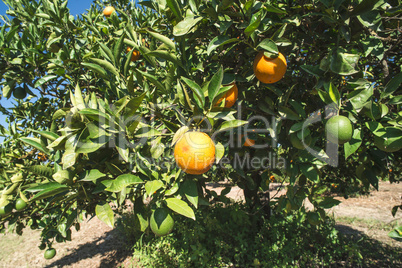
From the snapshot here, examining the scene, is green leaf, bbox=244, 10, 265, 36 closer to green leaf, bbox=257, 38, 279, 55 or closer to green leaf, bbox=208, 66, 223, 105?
green leaf, bbox=257, 38, 279, 55

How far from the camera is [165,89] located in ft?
3.85

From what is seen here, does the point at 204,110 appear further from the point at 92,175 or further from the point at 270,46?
the point at 92,175

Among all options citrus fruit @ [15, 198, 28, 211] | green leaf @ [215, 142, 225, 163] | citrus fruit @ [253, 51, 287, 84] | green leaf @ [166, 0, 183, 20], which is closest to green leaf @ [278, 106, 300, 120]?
citrus fruit @ [253, 51, 287, 84]

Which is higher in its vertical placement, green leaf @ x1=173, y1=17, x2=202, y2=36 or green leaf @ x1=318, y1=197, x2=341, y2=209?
green leaf @ x1=173, y1=17, x2=202, y2=36

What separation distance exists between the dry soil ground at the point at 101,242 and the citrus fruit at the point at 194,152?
9.50 ft

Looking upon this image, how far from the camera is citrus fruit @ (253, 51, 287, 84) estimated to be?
A: 3.79 ft

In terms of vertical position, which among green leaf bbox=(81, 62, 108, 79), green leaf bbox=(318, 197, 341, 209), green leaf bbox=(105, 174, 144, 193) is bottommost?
green leaf bbox=(318, 197, 341, 209)

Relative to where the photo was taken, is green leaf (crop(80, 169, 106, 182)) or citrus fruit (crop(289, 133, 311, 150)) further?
citrus fruit (crop(289, 133, 311, 150))

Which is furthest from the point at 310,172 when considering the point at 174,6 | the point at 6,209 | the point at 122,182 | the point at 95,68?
the point at 6,209

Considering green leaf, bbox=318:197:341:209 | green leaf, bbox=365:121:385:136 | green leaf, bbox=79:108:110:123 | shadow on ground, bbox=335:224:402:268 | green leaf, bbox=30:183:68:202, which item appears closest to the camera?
green leaf, bbox=79:108:110:123

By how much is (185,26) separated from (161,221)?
946 millimetres

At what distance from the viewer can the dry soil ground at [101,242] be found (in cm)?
451

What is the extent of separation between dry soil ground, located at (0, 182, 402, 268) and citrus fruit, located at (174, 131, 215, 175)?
9.50ft

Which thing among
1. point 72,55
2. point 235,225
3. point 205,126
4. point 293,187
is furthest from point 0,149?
point 235,225
